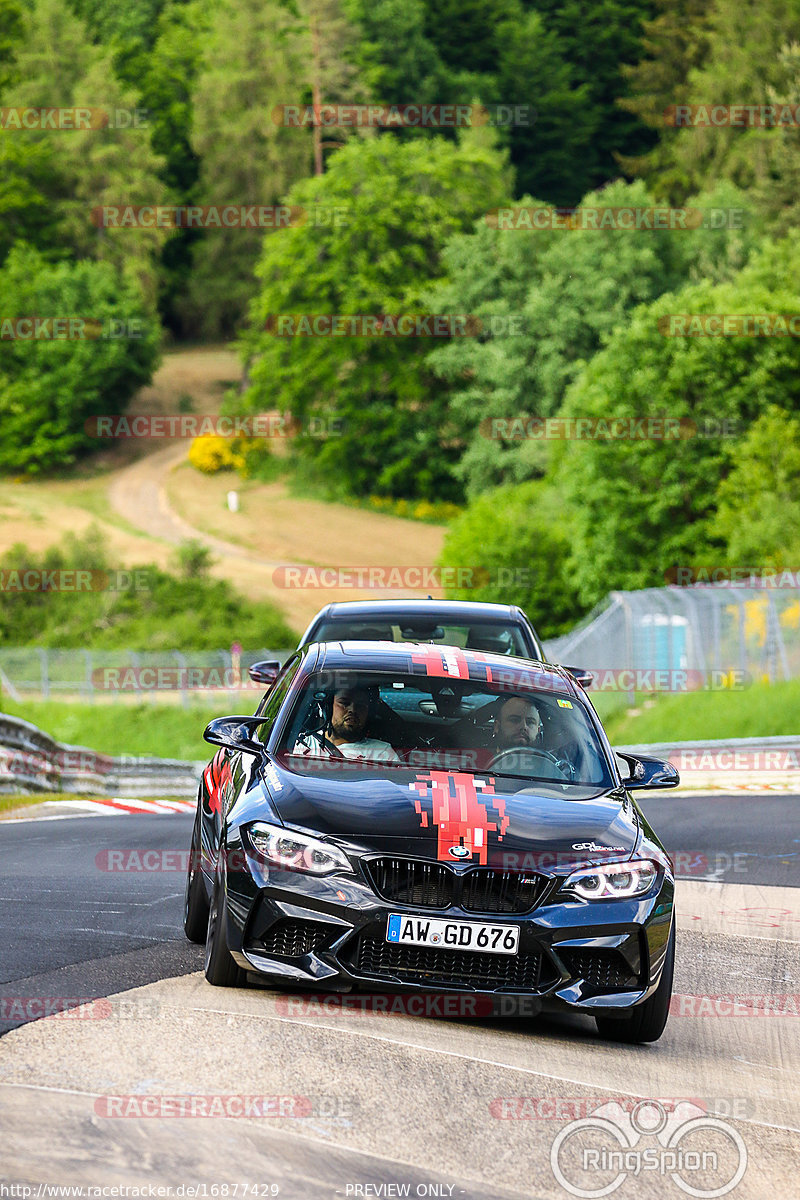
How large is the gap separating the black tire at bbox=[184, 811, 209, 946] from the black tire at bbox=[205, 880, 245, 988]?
1.01 m

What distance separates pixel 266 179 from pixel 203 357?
1228 centimetres

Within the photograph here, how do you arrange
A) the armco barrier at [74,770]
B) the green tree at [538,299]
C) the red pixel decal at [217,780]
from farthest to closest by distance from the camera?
the green tree at [538,299]
the armco barrier at [74,770]
the red pixel decal at [217,780]

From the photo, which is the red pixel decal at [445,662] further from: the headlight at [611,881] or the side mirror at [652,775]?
the headlight at [611,881]

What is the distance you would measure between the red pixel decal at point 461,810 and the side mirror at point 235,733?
85 centimetres

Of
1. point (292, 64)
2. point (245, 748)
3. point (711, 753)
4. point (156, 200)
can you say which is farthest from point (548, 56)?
point (245, 748)

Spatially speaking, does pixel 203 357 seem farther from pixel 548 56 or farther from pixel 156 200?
pixel 548 56

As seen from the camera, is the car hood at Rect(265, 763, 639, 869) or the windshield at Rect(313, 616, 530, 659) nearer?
the car hood at Rect(265, 763, 639, 869)

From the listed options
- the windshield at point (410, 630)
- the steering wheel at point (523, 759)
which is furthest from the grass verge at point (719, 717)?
the steering wheel at point (523, 759)

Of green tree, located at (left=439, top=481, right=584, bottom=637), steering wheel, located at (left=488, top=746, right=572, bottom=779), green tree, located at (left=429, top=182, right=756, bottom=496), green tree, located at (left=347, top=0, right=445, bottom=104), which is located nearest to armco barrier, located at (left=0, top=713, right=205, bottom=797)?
steering wheel, located at (left=488, top=746, right=572, bottom=779)

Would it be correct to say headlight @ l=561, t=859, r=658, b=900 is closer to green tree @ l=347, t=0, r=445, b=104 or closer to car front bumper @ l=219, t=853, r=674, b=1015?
car front bumper @ l=219, t=853, r=674, b=1015

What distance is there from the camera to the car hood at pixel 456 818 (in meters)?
6.62

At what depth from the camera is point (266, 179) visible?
4183 inches

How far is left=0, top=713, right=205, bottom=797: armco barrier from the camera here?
67.8 ft

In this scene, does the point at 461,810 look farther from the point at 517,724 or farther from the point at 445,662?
the point at 445,662
